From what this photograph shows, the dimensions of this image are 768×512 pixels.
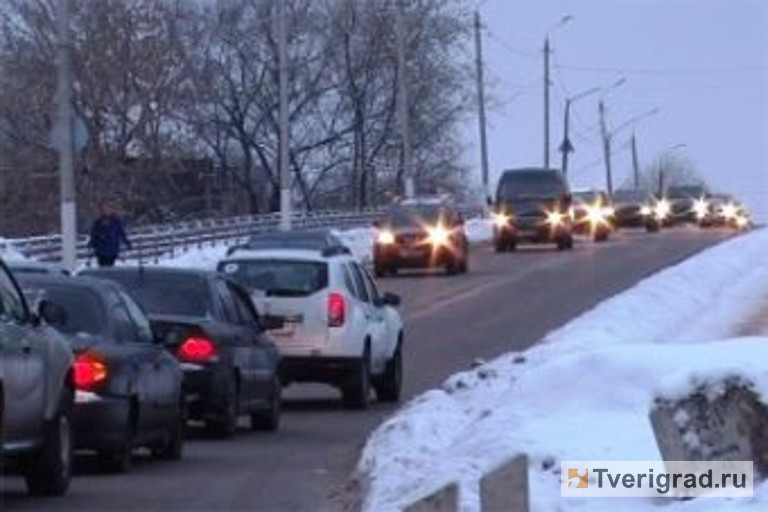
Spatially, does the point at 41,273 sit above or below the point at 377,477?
above

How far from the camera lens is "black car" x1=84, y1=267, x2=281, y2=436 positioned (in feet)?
63.9

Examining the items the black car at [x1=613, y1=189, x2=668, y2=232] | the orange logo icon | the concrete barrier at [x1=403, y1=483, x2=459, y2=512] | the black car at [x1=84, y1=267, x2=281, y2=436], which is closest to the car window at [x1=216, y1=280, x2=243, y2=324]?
the black car at [x1=84, y1=267, x2=281, y2=436]

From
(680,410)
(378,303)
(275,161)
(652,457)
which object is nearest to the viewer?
(680,410)

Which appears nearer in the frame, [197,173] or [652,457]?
[652,457]

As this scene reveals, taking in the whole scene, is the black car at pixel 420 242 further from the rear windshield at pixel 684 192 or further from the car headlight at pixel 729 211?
the rear windshield at pixel 684 192

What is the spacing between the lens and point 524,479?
8516 millimetres

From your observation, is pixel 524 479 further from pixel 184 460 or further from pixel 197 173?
pixel 197 173

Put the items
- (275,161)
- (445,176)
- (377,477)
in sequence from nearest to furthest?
(377,477), (275,161), (445,176)

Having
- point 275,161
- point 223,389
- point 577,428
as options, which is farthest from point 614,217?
point 577,428

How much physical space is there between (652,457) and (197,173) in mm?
77442

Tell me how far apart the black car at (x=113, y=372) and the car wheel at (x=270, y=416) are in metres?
3.09

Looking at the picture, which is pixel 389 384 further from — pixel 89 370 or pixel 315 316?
pixel 89 370

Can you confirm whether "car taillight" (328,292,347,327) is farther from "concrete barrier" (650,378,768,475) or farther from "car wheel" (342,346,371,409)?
"concrete barrier" (650,378,768,475)

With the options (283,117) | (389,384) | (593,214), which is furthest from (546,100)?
(389,384)
